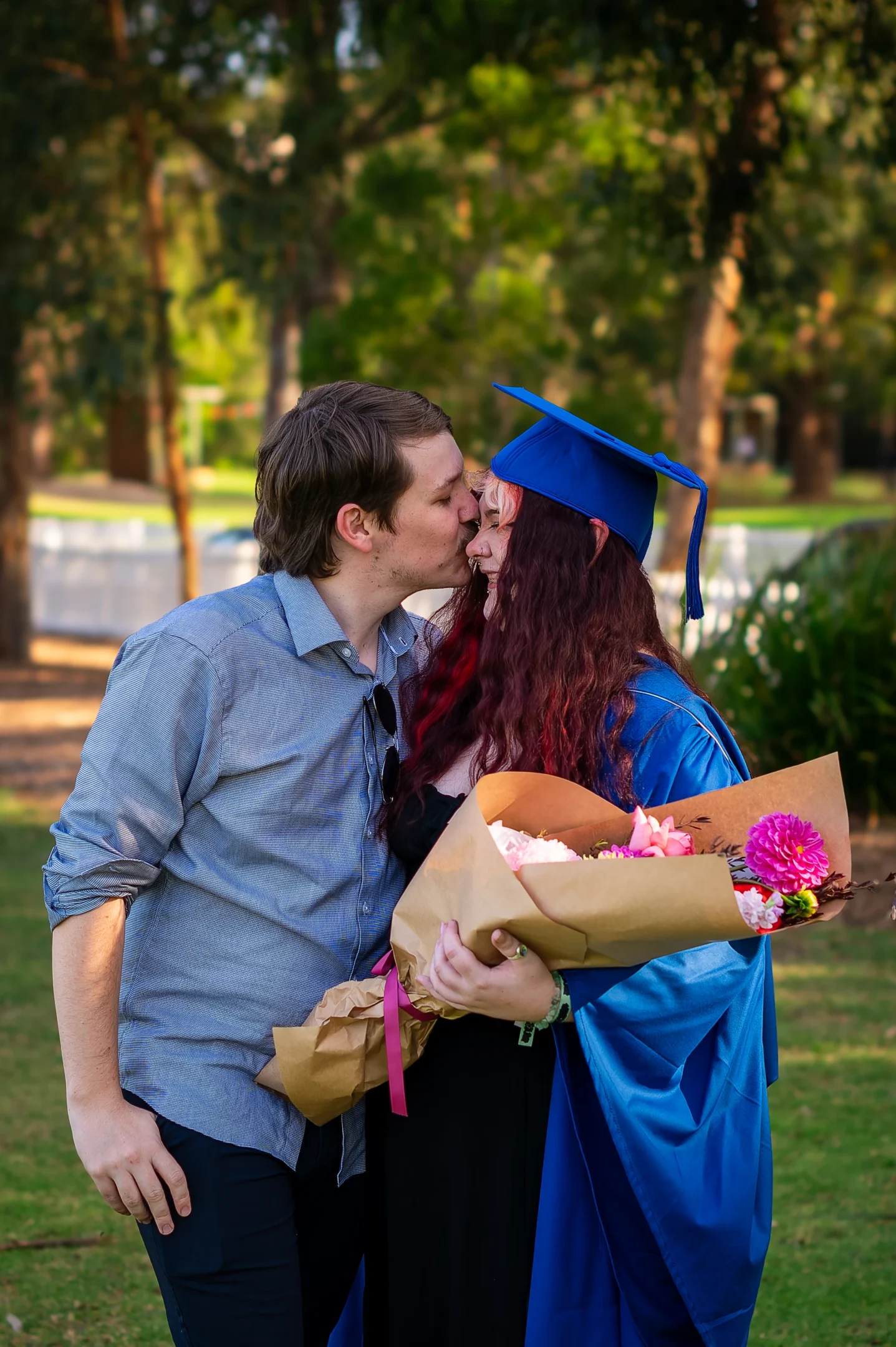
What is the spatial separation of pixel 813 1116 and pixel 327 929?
11.1 feet

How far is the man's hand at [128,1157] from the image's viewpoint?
222cm

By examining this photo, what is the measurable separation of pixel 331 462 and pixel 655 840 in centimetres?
83

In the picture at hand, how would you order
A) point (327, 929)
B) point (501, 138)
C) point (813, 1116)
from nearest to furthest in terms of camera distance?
point (327, 929) → point (813, 1116) → point (501, 138)

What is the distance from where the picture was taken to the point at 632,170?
1093cm

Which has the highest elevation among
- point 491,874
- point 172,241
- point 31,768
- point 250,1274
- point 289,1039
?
point 172,241

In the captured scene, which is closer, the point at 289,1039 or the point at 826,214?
the point at 289,1039

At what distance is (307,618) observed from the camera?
96.0 inches

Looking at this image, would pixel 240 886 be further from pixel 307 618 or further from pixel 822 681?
pixel 822 681

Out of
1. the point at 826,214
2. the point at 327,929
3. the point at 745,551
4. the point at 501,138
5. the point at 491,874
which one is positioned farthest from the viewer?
the point at 826,214

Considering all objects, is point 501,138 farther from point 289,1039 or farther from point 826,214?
point 826,214

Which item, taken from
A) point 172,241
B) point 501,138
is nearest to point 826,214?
point 172,241

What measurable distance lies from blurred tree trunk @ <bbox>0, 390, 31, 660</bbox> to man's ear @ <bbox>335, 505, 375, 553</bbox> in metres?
12.0

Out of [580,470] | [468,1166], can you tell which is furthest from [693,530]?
[468,1166]

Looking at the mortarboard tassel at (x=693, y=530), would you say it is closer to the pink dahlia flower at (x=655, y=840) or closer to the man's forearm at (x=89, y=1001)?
the pink dahlia flower at (x=655, y=840)
